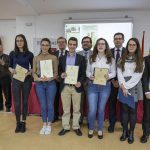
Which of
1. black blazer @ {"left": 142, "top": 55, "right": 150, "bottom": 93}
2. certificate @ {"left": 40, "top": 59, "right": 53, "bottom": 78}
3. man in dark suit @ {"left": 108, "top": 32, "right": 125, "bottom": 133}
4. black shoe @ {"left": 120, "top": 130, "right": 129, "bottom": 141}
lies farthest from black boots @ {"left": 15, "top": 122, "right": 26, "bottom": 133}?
black blazer @ {"left": 142, "top": 55, "right": 150, "bottom": 93}

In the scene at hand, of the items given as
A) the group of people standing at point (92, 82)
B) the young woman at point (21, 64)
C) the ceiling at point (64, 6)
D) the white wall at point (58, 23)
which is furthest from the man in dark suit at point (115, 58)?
Result: the white wall at point (58, 23)

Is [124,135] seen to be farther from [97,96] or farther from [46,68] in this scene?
[46,68]

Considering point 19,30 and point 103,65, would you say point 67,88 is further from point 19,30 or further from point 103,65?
point 19,30

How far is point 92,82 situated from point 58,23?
171 inches

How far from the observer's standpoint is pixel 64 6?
19.4ft

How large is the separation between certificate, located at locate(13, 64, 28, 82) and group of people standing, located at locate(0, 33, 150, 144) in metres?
0.05

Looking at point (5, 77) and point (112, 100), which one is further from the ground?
point (5, 77)

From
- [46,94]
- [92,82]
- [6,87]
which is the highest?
[92,82]

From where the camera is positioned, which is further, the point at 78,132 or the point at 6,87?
the point at 6,87

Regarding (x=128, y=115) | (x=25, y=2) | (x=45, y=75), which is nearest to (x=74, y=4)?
(x=25, y=2)

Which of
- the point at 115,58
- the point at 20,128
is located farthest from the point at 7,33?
the point at 115,58

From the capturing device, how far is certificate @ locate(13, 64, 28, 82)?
3.05 metres

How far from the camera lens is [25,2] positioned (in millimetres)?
5324

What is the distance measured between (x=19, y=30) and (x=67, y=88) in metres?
4.76
